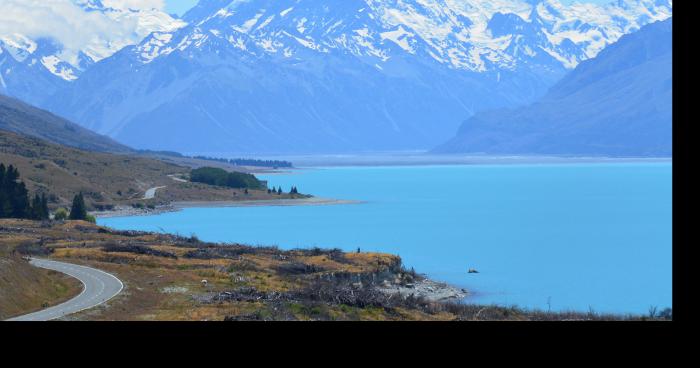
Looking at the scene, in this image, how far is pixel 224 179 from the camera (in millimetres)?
162625

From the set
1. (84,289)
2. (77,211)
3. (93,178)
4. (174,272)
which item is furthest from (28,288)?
(93,178)

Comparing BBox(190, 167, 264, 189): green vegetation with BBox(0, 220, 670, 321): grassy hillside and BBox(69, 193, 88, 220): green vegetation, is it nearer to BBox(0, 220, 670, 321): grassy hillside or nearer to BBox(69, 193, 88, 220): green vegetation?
BBox(69, 193, 88, 220): green vegetation

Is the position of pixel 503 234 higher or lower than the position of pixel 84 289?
higher

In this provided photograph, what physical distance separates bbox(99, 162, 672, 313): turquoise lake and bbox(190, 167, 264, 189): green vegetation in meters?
12.9

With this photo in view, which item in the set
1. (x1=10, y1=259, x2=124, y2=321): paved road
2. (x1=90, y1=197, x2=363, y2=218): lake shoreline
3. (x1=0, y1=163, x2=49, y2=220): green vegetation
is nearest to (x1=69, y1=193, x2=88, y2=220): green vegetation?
(x1=0, y1=163, x2=49, y2=220): green vegetation

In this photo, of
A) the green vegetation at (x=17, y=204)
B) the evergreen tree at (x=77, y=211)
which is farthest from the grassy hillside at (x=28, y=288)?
the evergreen tree at (x=77, y=211)

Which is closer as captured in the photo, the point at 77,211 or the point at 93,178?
the point at 77,211

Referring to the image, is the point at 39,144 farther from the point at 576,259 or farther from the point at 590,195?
the point at 576,259

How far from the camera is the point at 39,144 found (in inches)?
6457

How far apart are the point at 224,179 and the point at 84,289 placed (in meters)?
128

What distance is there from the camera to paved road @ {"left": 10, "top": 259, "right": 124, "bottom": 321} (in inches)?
1101

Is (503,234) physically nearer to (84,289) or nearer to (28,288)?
(84,289)

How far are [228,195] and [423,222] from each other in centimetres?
4188
